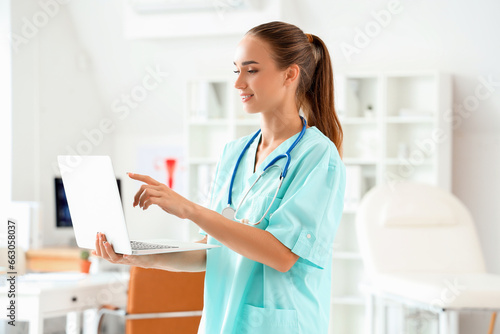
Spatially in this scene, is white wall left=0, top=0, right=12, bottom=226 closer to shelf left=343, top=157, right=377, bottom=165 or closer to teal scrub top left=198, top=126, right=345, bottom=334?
shelf left=343, top=157, right=377, bottom=165

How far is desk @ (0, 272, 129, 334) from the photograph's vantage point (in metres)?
2.72

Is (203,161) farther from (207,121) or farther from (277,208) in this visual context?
(277,208)

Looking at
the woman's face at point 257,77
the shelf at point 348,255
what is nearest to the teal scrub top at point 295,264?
the woman's face at point 257,77

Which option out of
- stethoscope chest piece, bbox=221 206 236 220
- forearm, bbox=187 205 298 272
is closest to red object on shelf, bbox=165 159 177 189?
stethoscope chest piece, bbox=221 206 236 220

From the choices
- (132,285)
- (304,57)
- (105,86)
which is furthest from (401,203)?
(105,86)

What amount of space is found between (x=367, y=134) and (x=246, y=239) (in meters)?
3.21

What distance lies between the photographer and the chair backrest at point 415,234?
9.34ft

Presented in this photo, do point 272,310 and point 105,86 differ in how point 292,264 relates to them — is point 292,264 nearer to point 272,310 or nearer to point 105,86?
point 272,310

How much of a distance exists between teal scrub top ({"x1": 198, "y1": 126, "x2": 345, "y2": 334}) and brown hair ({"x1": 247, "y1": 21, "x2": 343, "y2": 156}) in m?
0.07

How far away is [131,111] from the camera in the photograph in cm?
505

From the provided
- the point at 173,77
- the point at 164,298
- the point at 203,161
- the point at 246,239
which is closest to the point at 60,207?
the point at 203,161

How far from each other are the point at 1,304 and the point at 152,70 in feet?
7.91

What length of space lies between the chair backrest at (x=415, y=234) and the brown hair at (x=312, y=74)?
1472 millimetres

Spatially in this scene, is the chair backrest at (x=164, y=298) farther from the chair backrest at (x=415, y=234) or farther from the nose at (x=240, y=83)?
the nose at (x=240, y=83)
